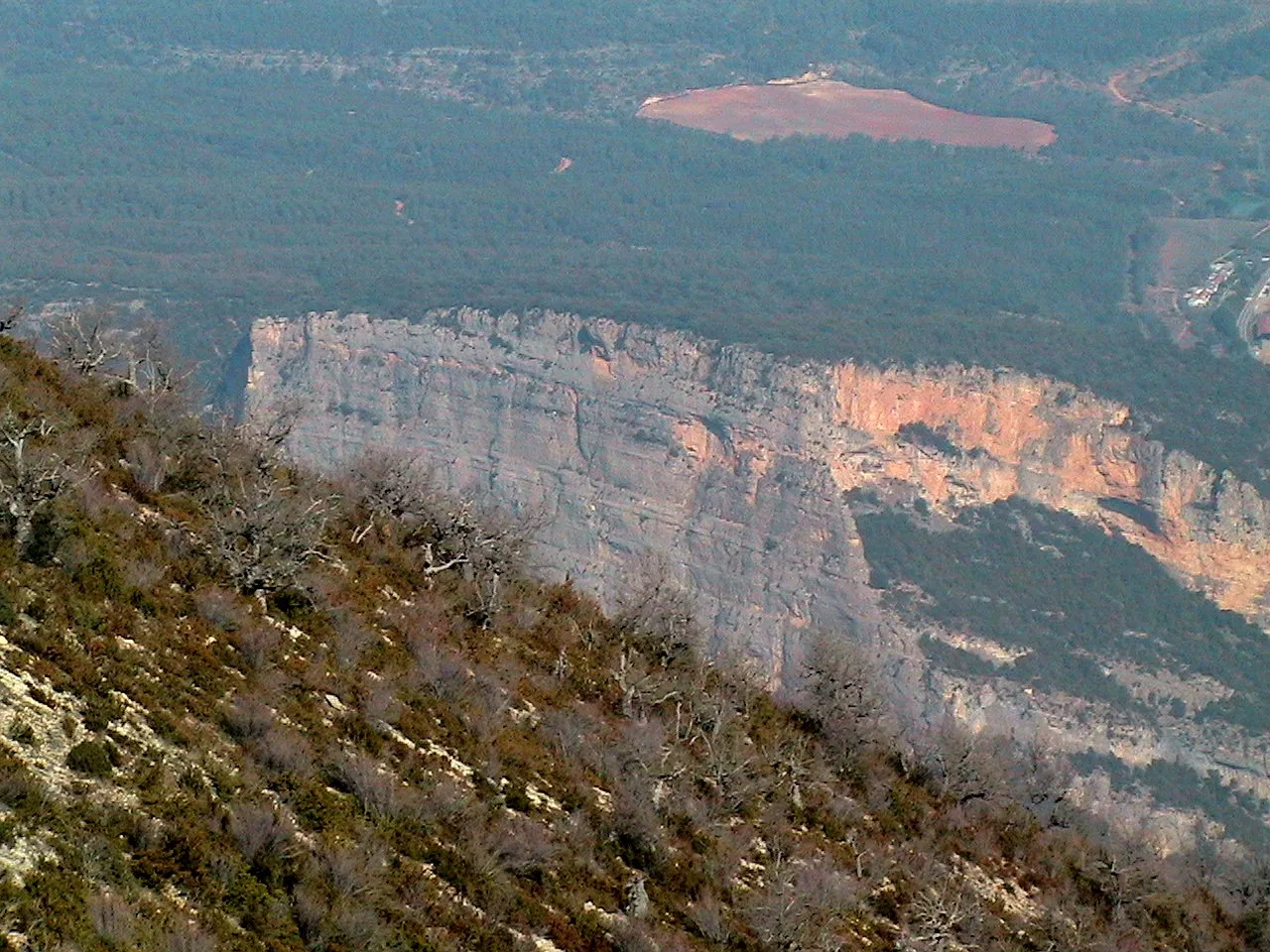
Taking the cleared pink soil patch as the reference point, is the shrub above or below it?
above

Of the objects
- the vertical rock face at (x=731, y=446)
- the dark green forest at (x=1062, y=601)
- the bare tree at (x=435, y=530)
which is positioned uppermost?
the bare tree at (x=435, y=530)

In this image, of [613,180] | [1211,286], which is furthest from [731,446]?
[613,180]

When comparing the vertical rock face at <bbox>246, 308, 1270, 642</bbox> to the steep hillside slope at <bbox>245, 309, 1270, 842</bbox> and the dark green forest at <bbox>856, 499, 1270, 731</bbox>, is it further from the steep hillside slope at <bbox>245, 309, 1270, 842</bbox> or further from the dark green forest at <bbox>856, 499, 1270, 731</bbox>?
the dark green forest at <bbox>856, 499, 1270, 731</bbox>

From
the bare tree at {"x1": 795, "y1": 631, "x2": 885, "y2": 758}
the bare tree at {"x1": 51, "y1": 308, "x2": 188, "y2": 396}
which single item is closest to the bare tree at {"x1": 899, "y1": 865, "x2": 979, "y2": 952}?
the bare tree at {"x1": 795, "y1": 631, "x2": 885, "y2": 758}

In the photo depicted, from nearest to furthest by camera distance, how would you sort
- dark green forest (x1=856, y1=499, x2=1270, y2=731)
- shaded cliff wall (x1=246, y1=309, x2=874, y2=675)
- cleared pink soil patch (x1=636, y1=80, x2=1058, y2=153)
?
dark green forest (x1=856, y1=499, x2=1270, y2=731) → shaded cliff wall (x1=246, y1=309, x2=874, y2=675) → cleared pink soil patch (x1=636, y1=80, x2=1058, y2=153)

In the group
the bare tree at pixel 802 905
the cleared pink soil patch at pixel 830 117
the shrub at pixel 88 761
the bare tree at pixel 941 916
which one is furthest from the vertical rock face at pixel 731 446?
the cleared pink soil patch at pixel 830 117

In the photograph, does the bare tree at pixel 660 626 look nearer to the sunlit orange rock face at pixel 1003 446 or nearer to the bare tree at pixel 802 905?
the bare tree at pixel 802 905
